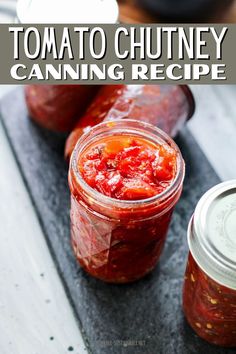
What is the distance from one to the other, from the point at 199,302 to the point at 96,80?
56 cm

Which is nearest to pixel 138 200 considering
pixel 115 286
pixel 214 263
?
pixel 214 263

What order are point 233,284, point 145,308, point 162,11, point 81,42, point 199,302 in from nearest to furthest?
1. point 233,284
2. point 199,302
3. point 145,308
4. point 81,42
5. point 162,11

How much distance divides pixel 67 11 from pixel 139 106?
261 mm

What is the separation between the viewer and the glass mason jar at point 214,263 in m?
1.15

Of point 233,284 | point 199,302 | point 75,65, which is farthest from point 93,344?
point 75,65

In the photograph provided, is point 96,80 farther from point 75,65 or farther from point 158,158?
point 158,158

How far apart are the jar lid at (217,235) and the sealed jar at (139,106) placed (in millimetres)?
307

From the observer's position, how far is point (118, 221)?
4.00ft

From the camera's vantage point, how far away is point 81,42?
4.87 ft

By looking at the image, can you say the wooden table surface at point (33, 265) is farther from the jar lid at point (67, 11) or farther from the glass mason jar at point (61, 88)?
the jar lid at point (67, 11)

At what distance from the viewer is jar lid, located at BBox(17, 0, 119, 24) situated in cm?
148

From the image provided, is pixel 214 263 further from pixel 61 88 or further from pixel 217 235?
pixel 61 88

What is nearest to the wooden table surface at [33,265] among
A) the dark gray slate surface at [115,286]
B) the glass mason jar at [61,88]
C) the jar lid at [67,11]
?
the dark gray slate surface at [115,286]

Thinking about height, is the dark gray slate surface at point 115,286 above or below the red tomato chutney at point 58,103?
below
